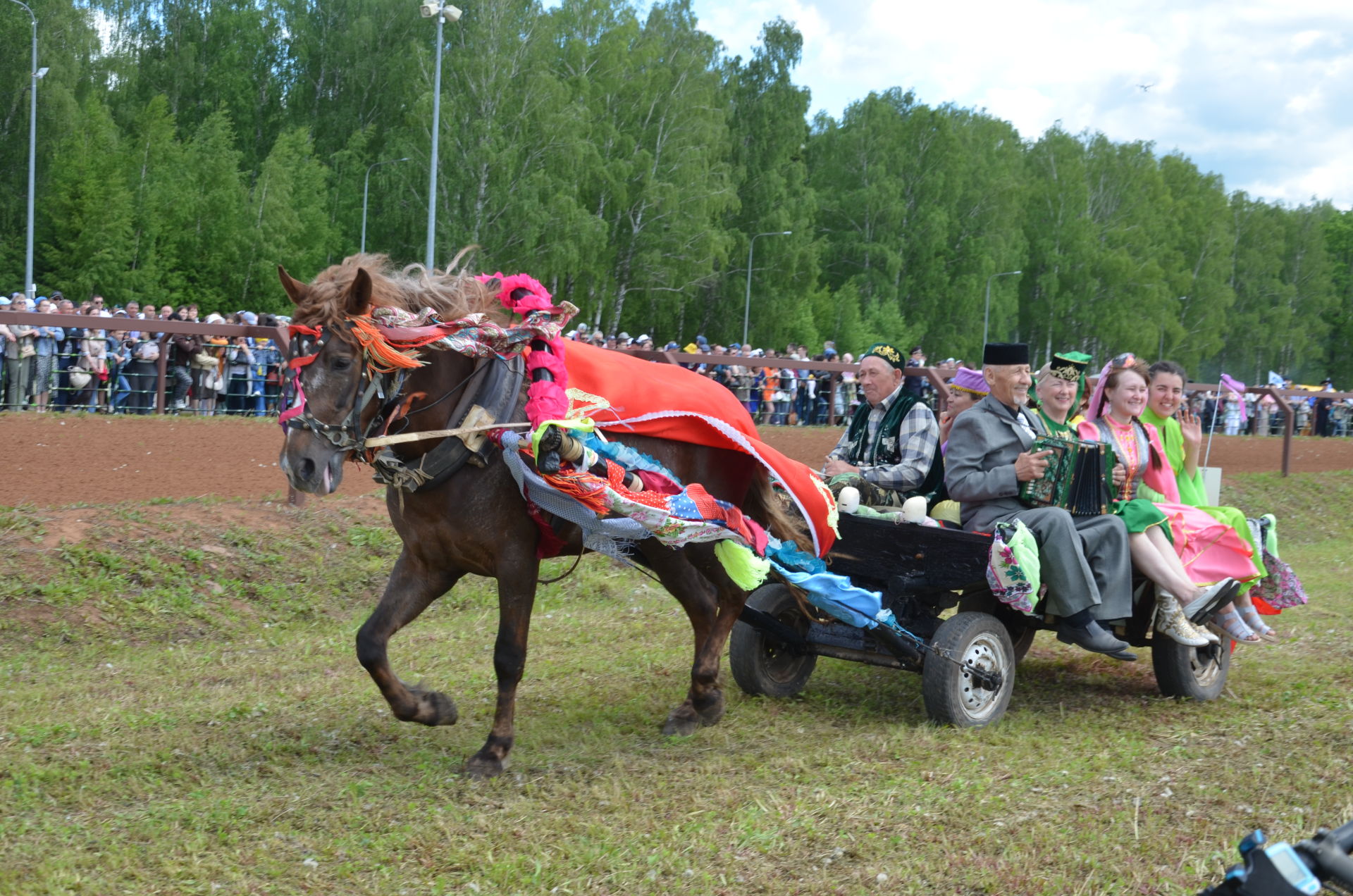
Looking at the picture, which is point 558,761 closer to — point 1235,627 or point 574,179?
point 1235,627

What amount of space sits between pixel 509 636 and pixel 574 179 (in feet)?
107

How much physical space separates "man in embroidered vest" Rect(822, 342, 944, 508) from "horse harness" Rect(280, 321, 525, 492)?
2.24 metres

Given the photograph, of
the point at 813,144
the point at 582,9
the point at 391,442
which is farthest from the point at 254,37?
the point at 391,442

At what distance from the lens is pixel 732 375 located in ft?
55.6

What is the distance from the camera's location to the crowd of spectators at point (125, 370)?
1271 cm

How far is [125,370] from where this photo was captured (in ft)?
44.8

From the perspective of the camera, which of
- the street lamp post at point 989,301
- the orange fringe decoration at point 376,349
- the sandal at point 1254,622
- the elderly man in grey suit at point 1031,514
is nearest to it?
the orange fringe decoration at point 376,349

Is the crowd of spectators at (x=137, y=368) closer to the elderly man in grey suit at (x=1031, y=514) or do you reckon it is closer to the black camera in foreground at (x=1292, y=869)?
the elderly man in grey suit at (x=1031, y=514)

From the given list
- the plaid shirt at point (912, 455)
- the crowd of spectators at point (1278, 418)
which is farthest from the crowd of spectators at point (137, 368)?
the crowd of spectators at point (1278, 418)

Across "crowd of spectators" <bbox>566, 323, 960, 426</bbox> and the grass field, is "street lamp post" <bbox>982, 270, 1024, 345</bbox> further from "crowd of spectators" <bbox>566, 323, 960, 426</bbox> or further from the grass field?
the grass field

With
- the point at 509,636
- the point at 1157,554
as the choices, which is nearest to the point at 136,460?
the point at 509,636

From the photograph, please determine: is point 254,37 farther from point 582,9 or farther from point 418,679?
point 418,679

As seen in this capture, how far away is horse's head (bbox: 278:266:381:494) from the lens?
4746 mm

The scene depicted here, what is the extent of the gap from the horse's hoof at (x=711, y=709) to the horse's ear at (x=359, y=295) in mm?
2413
